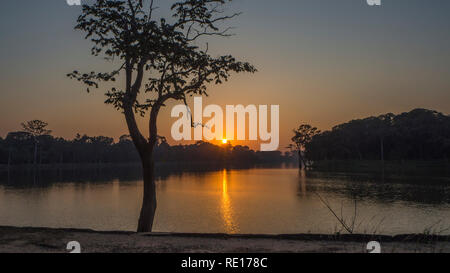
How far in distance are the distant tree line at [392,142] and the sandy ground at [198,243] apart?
64735 millimetres

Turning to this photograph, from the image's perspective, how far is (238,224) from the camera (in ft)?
70.2

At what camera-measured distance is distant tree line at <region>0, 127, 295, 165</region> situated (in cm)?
10069

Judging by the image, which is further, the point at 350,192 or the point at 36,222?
the point at 350,192

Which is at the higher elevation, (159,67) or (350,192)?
(159,67)

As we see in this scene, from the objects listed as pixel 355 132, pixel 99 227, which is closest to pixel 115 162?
pixel 355 132

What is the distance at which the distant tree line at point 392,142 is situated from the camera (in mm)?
70500

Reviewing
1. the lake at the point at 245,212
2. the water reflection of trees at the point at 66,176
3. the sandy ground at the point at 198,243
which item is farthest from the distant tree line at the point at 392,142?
the sandy ground at the point at 198,243

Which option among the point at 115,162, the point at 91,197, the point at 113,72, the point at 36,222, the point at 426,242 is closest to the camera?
the point at 426,242

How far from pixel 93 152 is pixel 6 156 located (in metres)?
26.6

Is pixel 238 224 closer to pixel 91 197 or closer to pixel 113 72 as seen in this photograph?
pixel 113 72

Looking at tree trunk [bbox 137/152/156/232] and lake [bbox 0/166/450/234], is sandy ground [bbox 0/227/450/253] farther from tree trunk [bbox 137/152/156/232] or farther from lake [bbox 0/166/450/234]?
lake [bbox 0/166/450/234]

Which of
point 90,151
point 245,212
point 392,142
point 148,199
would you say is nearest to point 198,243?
point 148,199

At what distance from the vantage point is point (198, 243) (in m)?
9.48

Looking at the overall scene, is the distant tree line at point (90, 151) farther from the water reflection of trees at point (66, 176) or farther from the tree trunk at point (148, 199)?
the tree trunk at point (148, 199)
